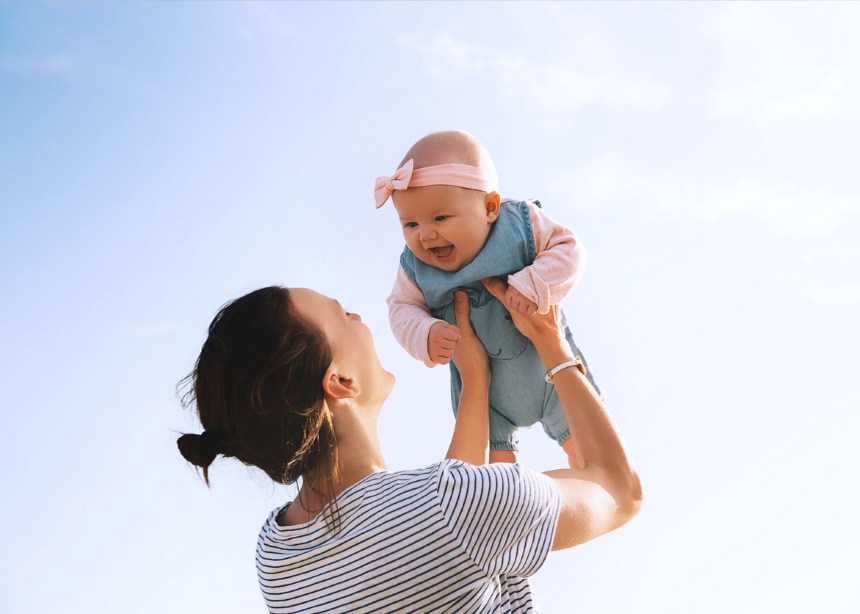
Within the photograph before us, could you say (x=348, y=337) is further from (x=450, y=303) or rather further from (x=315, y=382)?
(x=450, y=303)

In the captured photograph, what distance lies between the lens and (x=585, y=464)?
2.06 m

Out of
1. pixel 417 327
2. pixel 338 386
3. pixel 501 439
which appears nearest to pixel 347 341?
pixel 338 386

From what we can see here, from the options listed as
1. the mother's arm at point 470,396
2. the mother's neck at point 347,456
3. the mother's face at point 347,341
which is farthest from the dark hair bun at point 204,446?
the mother's arm at point 470,396

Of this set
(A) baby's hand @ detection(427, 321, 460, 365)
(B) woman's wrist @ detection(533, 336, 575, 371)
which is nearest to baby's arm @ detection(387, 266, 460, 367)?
(A) baby's hand @ detection(427, 321, 460, 365)

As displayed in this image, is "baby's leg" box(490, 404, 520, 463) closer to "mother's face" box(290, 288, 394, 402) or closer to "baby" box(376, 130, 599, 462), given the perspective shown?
"baby" box(376, 130, 599, 462)

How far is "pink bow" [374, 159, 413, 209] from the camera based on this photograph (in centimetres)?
247

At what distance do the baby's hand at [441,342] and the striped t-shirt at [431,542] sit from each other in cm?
76

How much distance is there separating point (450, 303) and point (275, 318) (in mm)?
822

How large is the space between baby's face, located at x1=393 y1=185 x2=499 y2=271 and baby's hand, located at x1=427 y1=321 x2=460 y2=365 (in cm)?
19

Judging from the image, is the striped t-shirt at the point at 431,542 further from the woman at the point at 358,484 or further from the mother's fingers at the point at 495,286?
the mother's fingers at the point at 495,286

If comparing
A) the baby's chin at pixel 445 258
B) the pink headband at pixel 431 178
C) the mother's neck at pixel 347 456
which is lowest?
the mother's neck at pixel 347 456

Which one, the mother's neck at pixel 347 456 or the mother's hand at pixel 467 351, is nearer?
the mother's neck at pixel 347 456

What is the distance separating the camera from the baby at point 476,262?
2.47m

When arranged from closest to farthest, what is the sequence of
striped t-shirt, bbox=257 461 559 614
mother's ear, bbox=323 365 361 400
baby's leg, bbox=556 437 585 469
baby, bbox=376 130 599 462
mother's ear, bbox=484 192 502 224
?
striped t-shirt, bbox=257 461 559 614
mother's ear, bbox=323 365 361 400
baby, bbox=376 130 599 462
mother's ear, bbox=484 192 502 224
baby's leg, bbox=556 437 585 469
